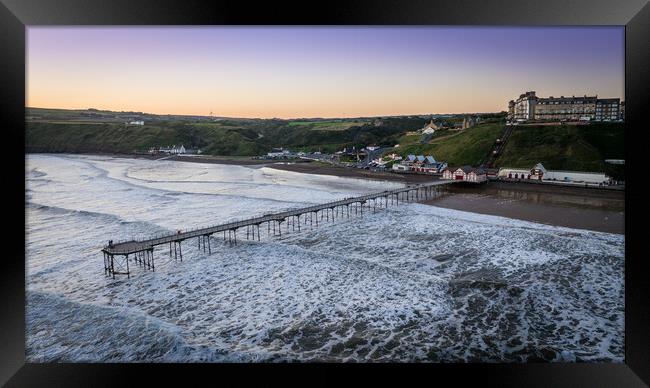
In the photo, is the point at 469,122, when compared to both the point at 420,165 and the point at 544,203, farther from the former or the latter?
the point at 544,203

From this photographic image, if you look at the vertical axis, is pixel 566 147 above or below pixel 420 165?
above

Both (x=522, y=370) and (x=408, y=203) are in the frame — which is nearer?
(x=522, y=370)

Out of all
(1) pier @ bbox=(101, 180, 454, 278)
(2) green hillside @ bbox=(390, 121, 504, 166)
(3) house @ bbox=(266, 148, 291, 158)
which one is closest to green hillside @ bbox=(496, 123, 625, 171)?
(2) green hillside @ bbox=(390, 121, 504, 166)

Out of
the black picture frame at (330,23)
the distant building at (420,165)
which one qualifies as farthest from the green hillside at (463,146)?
the black picture frame at (330,23)

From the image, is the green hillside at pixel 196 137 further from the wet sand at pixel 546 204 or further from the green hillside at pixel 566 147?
the wet sand at pixel 546 204

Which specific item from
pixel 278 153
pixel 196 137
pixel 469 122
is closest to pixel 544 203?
pixel 469 122
